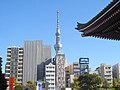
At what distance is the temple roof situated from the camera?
1374cm

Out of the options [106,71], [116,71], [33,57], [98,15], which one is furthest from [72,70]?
[98,15]

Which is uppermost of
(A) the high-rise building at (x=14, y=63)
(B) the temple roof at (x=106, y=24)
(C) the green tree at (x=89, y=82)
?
(A) the high-rise building at (x=14, y=63)

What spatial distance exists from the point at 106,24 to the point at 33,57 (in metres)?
140

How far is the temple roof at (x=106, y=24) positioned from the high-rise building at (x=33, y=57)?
131 m

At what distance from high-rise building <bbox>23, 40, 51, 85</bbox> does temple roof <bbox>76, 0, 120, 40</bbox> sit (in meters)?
131

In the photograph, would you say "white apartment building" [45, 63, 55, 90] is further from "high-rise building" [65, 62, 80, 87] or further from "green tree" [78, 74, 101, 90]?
"green tree" [78, 74, 101, 90]

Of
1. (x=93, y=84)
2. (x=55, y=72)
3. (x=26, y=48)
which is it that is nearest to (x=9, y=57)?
(x=26, y=48)

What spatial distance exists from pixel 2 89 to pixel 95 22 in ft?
122

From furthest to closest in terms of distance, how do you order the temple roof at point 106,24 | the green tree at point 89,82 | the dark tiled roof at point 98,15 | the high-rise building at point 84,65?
1. the high-rise building at point 84,65
2. the green tree at point 89,82
3. the temple roof at point 106,24
4. the dark tiled roof at point 98,15

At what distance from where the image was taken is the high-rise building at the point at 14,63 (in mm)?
151375

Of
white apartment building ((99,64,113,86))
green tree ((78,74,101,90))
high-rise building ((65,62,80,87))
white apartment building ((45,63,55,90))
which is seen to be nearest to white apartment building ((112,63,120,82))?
white apartment building ((99,64,113,86))

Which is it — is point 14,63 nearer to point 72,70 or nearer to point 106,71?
point 72,70

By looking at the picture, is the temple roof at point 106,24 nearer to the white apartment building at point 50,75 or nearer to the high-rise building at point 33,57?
the high-rise building at point 33,57

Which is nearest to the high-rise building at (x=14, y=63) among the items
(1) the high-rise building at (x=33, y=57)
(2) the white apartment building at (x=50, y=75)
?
(1) the high-rise building at (x=33, y=57)
